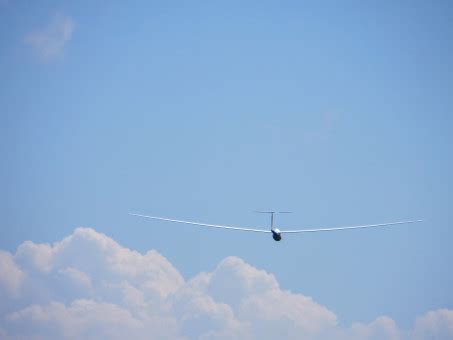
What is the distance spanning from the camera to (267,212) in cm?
6619

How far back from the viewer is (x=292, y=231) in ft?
195

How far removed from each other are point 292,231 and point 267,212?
7624 millimetres

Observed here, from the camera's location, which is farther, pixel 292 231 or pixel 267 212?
pixel 267 212
